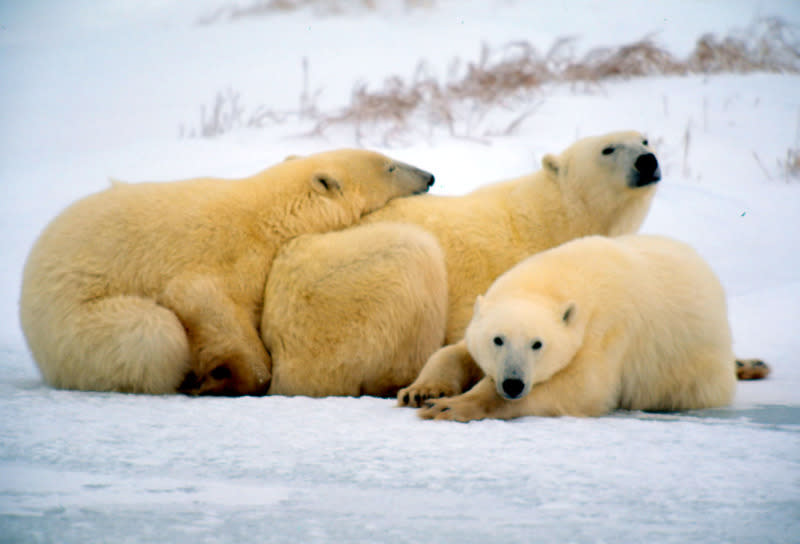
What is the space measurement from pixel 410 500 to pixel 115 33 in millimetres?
7727

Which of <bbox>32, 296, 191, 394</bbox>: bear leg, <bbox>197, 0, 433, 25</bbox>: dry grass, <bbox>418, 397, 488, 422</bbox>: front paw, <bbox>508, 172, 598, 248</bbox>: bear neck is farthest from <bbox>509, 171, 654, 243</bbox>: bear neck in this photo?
<bbox>197, 0, 433, 25</bbox>: dry grass

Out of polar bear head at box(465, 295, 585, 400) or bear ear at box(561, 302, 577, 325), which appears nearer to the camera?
polar bear head at box(465, 295, 585, 400)

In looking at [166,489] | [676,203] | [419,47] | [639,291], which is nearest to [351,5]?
[419,47]

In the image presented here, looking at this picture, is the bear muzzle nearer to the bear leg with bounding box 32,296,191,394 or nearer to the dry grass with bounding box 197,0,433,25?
the bear leg with bounding box 32,296,191,394

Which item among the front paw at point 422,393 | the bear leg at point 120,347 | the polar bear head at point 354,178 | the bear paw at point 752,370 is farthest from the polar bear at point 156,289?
the bear paw at point 752,370

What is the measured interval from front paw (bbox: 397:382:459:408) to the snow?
0.14 metres

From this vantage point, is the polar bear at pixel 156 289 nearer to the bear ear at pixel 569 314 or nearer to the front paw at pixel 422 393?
the front paw at pixel 422 393

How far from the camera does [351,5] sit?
10.0 meters

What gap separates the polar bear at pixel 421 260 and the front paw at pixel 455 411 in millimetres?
250

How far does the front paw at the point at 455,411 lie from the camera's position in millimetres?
2865

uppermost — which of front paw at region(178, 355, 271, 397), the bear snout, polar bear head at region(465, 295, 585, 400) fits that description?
the bear snout

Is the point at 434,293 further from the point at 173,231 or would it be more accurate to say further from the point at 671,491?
the point at 671,491

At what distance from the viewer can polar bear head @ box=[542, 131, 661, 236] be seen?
3965 millimetres

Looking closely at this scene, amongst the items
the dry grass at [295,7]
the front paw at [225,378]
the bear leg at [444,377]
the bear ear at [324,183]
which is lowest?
the front paw at [225,378]
